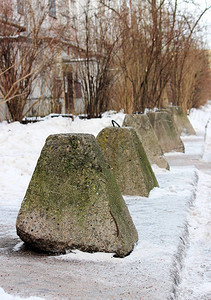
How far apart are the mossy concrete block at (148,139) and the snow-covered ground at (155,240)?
0.14m

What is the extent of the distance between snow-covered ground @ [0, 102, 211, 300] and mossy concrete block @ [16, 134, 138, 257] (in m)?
0.10

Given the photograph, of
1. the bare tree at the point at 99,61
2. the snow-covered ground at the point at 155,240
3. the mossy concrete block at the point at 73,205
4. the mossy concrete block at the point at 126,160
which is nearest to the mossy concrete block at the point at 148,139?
the snow-covered ground at the point at 155,240

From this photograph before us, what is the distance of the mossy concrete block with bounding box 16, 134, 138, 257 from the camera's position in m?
2.90

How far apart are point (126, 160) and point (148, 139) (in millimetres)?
1839

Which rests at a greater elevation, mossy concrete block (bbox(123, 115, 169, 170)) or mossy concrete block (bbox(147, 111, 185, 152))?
mossy concrete block (bbox(123, 115, 169, 170))

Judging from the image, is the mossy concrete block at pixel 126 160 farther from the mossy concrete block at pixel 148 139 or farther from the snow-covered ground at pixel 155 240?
the mossy concrete block at pixel 148 139

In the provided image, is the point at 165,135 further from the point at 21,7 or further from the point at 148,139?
the point at 21,7

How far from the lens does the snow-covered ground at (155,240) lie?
2.44m

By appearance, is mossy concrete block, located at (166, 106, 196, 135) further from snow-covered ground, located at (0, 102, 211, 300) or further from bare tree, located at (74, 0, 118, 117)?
snow-covered ground, located at (0, 102, 211, 300)

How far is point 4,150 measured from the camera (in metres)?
6.55

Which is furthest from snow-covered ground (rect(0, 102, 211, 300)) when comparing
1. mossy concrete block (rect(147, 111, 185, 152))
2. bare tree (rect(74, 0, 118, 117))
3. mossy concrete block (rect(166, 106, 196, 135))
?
mossy concrete block (rect(166, 106, 196, 135))

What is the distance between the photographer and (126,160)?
4.71 m

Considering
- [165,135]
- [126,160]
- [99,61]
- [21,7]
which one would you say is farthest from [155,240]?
[21,7]

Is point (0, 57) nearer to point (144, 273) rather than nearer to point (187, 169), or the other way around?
point (187, 169)
